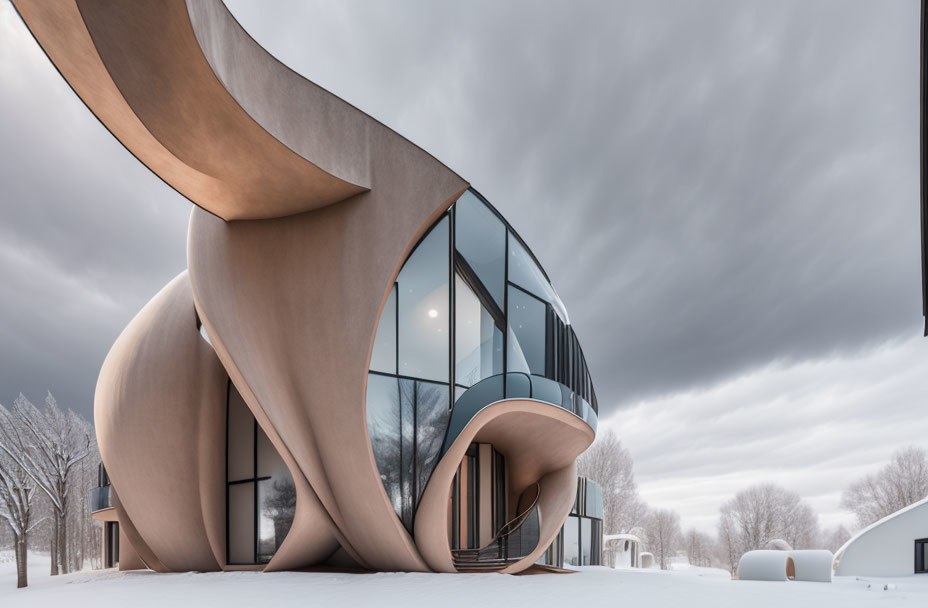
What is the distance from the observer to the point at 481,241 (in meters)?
13.7

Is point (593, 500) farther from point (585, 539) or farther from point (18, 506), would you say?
point (18, 506)

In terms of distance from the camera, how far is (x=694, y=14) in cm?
1469

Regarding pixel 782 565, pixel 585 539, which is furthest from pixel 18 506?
pixel 782 565

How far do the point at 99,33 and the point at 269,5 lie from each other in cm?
498

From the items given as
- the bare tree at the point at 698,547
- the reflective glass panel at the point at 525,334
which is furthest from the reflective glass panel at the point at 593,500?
the bare tree at the point at 698,547

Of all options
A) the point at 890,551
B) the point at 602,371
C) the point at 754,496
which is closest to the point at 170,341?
the point at 890,551

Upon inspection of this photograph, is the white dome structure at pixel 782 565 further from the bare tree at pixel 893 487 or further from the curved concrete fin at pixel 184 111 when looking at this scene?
the bare tree at pixel 893 487

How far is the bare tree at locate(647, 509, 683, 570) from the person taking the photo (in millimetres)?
76375

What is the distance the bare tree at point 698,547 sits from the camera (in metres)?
85.2

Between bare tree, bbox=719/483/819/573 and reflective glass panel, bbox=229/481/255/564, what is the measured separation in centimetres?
4966

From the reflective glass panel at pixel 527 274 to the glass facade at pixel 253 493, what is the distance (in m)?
7.47

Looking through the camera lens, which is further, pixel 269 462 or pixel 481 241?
pixel 269 462

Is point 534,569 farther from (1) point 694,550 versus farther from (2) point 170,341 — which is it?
(1) point 694,550

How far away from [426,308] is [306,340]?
9.05ft
